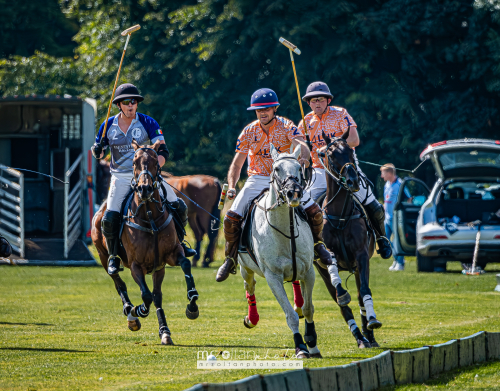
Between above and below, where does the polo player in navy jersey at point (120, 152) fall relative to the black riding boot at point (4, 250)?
above

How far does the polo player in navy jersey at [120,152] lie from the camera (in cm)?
1148

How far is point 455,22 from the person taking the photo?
30250 millimetres

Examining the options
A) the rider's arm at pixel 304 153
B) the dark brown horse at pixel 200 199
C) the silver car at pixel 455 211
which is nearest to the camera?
the rider's arm at pixel 304 153

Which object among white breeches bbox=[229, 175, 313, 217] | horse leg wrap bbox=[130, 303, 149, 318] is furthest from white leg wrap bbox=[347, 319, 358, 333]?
horse leg wrap bbox=[130, 303, 149, 318]

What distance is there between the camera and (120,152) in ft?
38.1

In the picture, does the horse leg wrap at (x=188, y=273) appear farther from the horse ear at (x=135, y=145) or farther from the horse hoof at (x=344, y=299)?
the horse hoof at (x=344, y=299)

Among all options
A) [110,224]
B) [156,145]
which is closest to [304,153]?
[156,145]

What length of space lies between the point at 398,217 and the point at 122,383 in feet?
47.8

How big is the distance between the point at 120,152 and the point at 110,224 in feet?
3.02

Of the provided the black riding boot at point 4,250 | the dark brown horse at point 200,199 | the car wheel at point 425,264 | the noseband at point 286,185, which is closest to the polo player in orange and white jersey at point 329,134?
the noseband at point 286,185

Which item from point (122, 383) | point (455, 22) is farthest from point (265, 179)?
point (455, 22)

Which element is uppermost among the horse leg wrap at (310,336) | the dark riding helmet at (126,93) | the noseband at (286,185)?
the dark riding helmet at (126,93)

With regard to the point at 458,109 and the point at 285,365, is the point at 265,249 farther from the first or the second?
the point at 458,109

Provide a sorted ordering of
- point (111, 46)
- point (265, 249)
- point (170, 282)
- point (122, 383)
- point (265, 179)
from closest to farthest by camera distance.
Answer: point (122, 383)
point (265, 249)
point (265, 179)
point (170, 282)
point (111, 46)
